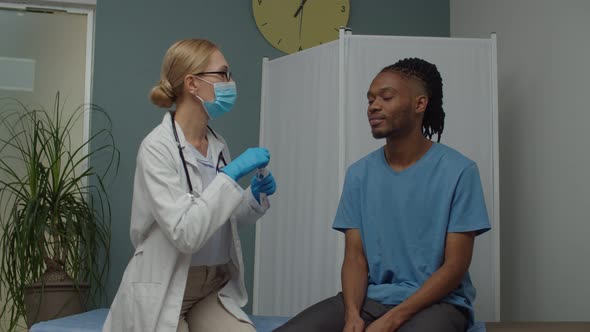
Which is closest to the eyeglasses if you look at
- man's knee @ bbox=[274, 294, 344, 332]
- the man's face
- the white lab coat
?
the white lab coat

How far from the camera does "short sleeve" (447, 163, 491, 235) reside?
2.06 metres

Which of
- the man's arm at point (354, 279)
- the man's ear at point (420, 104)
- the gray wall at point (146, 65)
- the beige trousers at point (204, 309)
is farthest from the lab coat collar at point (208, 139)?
the gray wall at point (146, 65)

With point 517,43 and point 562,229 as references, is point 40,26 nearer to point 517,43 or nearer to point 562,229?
point 517,43

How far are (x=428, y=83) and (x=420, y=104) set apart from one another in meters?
0.08

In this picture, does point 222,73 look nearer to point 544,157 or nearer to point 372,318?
point 372,318

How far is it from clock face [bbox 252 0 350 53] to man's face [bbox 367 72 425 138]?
214 cm

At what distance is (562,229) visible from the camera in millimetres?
3158

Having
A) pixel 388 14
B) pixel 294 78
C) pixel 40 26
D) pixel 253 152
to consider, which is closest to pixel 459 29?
pixel 388 14

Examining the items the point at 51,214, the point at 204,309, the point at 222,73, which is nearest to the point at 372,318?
the point at 204,309

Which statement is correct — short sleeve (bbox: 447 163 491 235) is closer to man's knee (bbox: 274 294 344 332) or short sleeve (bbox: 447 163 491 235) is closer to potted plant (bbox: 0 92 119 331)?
→ man's knee (bbox: 274 294 344 332)

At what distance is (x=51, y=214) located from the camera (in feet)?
12.0

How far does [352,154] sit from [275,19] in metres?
1.26

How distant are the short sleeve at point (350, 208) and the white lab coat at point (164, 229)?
14.9 inches

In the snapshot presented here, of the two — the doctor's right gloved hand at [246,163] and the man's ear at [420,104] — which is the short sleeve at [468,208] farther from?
the doctor's right gloved hand at [246,163]
